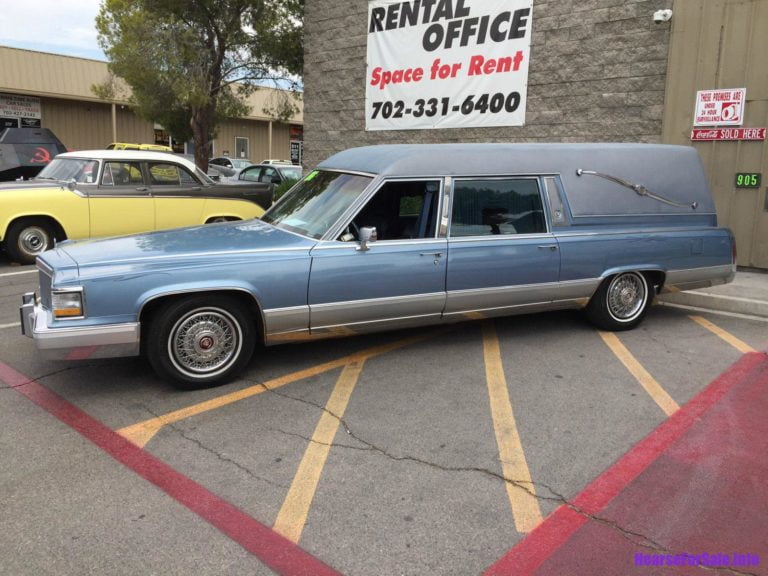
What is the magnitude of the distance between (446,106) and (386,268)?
24.7ft

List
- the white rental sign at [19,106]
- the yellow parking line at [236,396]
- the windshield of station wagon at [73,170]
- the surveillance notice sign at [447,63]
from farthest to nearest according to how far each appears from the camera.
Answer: the white rental sign at [19,106] < the surveillance notice sign at [447,63] < the windshield of station wagon at [73,170] < the yellow parking line at [236,396]

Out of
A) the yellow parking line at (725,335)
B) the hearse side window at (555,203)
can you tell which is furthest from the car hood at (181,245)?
the yellow parking line at (725,335)

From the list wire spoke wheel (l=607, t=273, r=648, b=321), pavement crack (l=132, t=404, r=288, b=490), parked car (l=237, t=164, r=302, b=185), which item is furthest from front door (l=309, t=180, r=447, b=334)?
parked car (l=237, t=164, r=302, b=185)

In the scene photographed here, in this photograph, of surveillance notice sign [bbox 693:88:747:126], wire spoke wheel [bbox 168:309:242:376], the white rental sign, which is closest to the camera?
wire spoke wheel [bbox 168:309:242:376]

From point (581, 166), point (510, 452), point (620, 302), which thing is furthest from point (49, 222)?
point (510, 452)

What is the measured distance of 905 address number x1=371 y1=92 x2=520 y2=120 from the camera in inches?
432

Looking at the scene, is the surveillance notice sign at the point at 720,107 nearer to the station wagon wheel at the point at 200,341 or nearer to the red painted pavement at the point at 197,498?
the station wagon wheel at the point at 200,341

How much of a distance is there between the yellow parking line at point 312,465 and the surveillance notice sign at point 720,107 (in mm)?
6981

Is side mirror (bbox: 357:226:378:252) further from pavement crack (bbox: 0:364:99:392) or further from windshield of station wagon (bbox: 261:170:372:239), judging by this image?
pavement crack (bbox: 0:364:99:392)

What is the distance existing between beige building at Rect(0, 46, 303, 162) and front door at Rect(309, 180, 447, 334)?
2114cm

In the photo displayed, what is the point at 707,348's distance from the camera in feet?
19.3

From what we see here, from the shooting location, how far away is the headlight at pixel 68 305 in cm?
420

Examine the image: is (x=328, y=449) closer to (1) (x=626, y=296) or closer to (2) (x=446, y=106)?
(1) (x=626, y=296)

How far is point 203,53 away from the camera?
1473 centimetres
